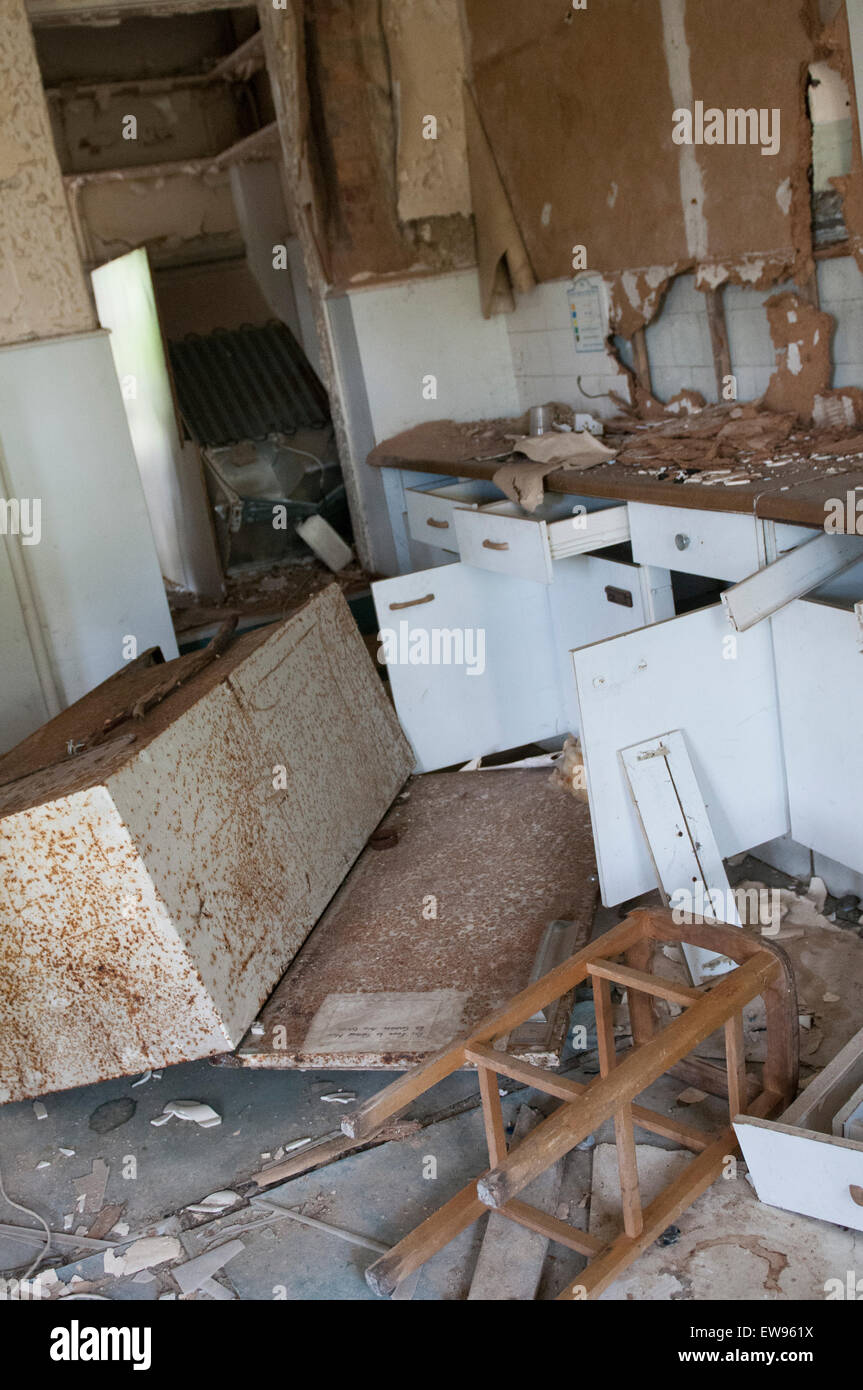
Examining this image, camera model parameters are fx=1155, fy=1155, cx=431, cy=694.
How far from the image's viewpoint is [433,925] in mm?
3107

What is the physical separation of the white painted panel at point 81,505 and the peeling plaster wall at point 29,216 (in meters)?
0.11

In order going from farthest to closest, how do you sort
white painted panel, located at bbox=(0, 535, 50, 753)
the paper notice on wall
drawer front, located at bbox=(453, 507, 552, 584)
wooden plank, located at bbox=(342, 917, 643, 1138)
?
white painted panel, located at bbox=(0, 535, 50, 753) < drawer front, located at bbox=(453, 507, 552, 584) < the paper notice on wall < wooden plank, located at bbox=(342, 917, 643, 1138)

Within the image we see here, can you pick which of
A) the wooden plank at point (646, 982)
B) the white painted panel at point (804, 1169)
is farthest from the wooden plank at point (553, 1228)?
the wooden plank at point (646, 982)

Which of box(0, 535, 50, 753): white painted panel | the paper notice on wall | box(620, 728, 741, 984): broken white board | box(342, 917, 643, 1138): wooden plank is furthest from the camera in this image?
box(0, 535, 50, 753): white painted panel

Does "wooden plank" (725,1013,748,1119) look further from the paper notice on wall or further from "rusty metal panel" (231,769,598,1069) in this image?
the paper notice on wall

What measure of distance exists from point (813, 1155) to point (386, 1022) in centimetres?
102

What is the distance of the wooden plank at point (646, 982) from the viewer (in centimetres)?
224

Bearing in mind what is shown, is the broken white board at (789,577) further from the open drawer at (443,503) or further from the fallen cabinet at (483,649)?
the open drawer at (443,503)

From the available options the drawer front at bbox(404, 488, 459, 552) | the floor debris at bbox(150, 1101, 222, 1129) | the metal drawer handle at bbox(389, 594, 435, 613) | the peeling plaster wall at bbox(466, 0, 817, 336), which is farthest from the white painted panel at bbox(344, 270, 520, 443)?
the floor debris at bbox(150, 1101, 222, 1129)

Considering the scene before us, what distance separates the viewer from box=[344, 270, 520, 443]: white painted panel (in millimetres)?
5160

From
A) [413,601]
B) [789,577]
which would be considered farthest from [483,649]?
[789,577]

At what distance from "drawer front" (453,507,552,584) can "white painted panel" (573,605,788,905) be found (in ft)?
2.28

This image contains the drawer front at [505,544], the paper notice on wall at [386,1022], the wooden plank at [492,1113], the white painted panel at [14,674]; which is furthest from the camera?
the white painted panel at [14,674]

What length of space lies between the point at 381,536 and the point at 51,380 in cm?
172
